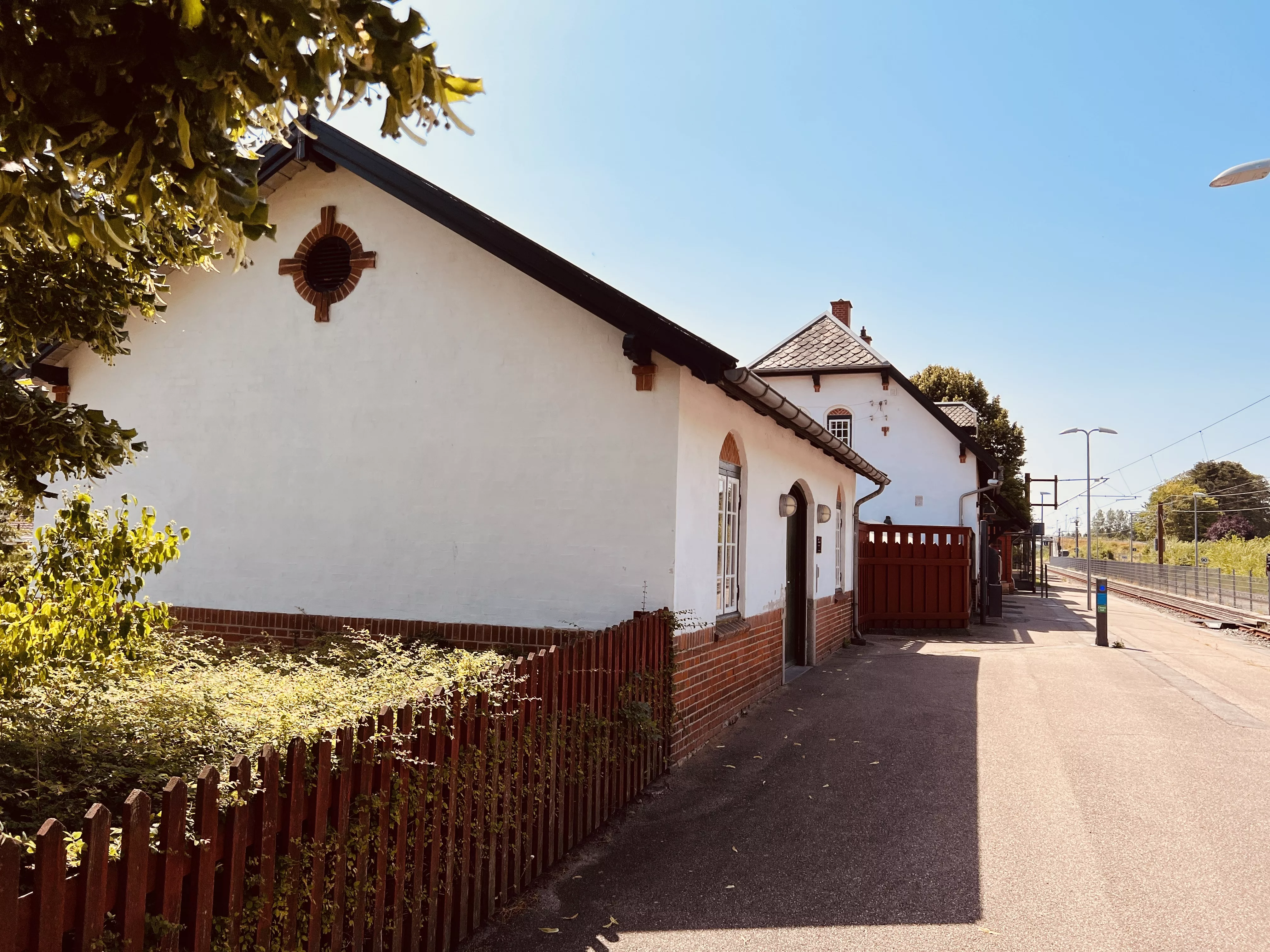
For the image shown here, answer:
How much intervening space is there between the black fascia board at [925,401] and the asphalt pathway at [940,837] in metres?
11.9

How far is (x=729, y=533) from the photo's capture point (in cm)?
885

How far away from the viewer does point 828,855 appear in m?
5.28

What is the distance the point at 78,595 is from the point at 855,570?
47.7 ft

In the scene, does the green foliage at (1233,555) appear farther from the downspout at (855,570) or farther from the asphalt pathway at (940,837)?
the asphalt pathway at (940,837)

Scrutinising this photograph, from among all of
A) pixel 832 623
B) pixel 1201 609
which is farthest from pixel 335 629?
pixel 1201 609

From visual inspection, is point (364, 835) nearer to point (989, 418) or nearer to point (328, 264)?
point (328, 264)

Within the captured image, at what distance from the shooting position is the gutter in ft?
22.3

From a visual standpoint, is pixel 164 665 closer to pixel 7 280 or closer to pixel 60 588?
pixel 60 588

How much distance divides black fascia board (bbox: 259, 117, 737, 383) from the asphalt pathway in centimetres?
323

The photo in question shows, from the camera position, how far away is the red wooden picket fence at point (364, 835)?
7.68 feet

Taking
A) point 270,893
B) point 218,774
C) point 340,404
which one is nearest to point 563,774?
point 270,893

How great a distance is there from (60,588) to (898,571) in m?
16.8

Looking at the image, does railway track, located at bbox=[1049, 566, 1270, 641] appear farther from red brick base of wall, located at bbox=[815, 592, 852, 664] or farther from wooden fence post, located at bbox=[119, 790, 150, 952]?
wooden fence post, located at bbox=[119, 790, 150, 952]

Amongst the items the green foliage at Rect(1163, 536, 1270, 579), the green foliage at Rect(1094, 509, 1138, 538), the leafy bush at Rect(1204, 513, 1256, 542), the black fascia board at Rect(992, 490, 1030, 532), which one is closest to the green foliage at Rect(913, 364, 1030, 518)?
the black fascia board at Rect(992, 490, 1030, 532)
